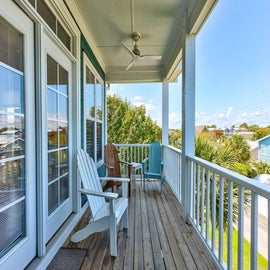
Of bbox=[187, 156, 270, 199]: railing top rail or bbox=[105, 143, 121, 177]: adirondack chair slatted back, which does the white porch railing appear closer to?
bbox=[187, 156, 270, 199]: railing top rail

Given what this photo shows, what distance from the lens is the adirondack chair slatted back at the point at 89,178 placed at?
218 cm

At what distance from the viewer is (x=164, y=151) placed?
4910mm

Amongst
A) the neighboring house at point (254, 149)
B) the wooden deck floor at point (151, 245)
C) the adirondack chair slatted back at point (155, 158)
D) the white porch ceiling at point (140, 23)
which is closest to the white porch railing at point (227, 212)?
the wooden deck floor at point (151, 245)

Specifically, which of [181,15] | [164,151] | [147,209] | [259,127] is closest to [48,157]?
[147,209]

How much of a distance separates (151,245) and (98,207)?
2.34 ft

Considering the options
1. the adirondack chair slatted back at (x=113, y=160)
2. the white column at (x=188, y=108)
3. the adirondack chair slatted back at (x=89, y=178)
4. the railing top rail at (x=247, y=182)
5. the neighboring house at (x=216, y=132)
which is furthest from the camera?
the adirondack chair slatted back at (x=113, y=160)

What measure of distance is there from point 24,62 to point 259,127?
2.22 m

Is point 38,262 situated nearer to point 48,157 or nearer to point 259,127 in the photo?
point 48,157

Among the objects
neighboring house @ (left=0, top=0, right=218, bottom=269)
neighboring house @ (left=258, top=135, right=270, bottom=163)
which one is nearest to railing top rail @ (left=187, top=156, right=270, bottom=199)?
neighboring house @ (left=258, top=135, right=270, bottom=163)

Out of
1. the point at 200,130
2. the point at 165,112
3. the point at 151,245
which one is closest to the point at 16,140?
the point at 151,245

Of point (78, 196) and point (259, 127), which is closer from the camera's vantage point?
point (259, 127)

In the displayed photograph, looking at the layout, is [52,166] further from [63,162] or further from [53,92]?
[53,92]

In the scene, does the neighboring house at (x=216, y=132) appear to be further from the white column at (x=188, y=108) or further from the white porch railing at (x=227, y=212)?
the white column at (x=188, y=108)

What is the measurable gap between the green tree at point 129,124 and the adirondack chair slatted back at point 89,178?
5.77 metres
